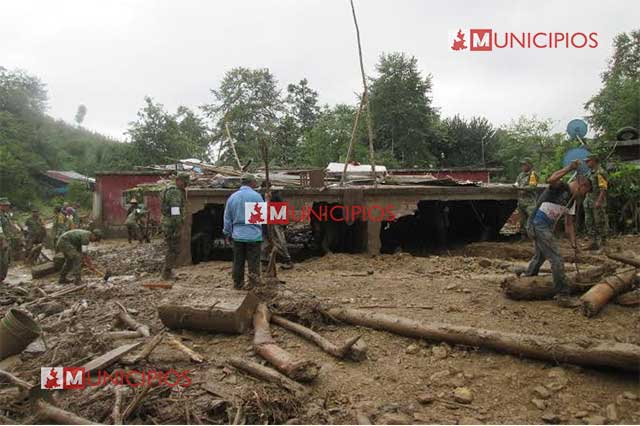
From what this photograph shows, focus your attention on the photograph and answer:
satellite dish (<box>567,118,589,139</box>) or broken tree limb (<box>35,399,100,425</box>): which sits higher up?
satellite dish (<box>567,118,589,139</box>)

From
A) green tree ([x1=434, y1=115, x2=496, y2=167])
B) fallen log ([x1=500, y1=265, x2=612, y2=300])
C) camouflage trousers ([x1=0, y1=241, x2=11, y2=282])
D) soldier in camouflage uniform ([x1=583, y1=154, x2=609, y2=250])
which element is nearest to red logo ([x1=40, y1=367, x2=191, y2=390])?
fallen log ([x1=500, y1=265, x2=612, y2=300])

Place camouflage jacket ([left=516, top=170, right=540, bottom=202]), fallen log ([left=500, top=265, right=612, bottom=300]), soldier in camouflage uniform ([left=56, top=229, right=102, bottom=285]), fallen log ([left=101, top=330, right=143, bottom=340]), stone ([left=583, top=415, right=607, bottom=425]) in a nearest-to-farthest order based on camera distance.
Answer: stone ([left=583, top=415, right=607, bottom=425])
fallen log ([left=101, top=330, right=143, bottom=340])
fallen log ([left=500, top=265, right=612, bottom=300])
soldier in camouflage uniform ([left=56, top=229, right=102, bottom=285])
camouflage jacket ([left=516, top=170, right=540, bottom=202])

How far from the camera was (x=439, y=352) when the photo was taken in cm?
431

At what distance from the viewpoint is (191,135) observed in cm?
3475

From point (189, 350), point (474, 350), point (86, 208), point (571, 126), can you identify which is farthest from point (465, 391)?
point (86, 208)

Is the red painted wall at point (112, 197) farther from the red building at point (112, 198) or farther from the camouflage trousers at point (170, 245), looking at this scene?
the camouflage trousers at point (170, 245)

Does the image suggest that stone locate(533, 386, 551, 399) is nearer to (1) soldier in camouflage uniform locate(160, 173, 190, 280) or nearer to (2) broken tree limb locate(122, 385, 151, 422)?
(2) broken tree limb locate(122, 385, 151, 422)

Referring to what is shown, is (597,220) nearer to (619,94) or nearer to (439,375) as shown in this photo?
(439,375)

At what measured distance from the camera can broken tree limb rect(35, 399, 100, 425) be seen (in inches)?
123

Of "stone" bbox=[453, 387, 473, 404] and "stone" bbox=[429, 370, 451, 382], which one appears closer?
"stone" bbox=[453, 387, 473, 404]

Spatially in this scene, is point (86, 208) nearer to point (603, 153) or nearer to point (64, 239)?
point (64, 239)

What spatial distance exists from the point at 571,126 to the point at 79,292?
10626 mm

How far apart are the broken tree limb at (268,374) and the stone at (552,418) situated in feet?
5.87

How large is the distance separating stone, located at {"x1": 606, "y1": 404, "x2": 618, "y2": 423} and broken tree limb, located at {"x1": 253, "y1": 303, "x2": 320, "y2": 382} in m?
2.19
